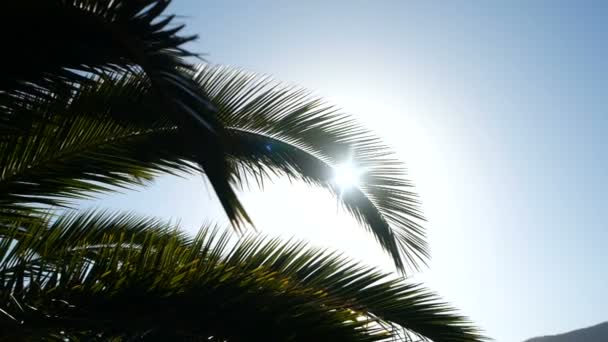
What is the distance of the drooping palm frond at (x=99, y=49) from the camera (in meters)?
1.68

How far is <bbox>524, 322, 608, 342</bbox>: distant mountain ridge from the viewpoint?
68750mm

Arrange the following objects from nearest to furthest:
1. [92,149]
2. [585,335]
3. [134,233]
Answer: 1. [134,233]
2. [92,149]
3. [585,335]

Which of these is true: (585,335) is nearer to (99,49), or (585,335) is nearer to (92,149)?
(92,149)

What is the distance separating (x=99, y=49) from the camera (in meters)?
1.83

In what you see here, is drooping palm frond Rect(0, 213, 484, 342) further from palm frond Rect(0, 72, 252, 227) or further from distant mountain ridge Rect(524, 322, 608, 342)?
distant mountain ridge Rect(524, 322, 608, 342)

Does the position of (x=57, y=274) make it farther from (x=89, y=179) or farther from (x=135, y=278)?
(x=89, y=179)

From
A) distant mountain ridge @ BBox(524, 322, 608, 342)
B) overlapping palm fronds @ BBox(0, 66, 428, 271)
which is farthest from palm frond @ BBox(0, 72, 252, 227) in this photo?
distant mountain ridge @ BBox(524, 322, 608, 342)

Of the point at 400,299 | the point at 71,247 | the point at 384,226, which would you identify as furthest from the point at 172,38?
the point at 384,226

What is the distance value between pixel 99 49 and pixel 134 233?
959 mm

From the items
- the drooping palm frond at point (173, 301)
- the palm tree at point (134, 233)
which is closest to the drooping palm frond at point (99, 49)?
the palm tree at point (134, 233)

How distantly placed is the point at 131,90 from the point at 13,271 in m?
1.30

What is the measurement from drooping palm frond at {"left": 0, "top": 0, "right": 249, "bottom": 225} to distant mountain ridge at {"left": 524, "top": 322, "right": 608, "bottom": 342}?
7834 centimetres

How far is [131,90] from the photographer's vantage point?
10.4 ft

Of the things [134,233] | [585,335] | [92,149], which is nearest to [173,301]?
[134,233]
